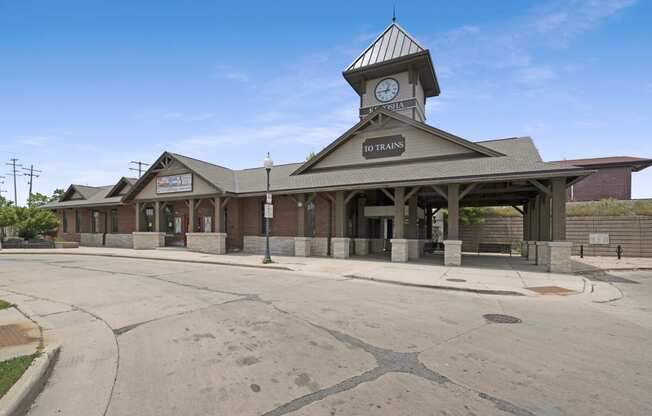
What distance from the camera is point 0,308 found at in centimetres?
713

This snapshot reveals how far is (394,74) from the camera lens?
23797 millimetres

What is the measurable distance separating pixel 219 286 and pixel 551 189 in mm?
13842

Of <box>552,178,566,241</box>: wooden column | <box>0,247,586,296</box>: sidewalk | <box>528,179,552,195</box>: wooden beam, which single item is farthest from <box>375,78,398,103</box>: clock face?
<box>0,247,586,296</box>: sidewalk

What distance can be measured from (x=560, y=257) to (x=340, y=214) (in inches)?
404

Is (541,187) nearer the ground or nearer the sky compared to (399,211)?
nearer the sky

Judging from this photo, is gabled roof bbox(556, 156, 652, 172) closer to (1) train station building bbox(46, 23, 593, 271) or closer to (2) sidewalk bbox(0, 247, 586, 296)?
(1) train station building bbox(46, 23, 593, 271)

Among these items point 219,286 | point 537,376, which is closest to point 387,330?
point 537,376

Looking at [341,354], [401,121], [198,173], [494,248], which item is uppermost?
[401,121]

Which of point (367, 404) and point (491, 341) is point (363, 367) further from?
point (491, 341)

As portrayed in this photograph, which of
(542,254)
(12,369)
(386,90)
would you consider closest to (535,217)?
(542,254)

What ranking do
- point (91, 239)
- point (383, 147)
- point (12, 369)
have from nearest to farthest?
point (12, 369) → point (383, 147) → point (91, 239)

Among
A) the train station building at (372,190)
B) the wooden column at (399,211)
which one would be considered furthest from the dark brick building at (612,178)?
the wooden column at (399,211)

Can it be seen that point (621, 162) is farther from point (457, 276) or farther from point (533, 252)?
point (457, 276)

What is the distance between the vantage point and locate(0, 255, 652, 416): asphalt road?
3439mm
